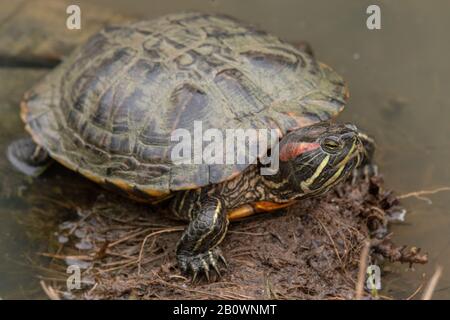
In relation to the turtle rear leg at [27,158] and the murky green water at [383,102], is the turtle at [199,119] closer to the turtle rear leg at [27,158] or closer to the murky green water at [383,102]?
the turtle rear leg at [27,158]

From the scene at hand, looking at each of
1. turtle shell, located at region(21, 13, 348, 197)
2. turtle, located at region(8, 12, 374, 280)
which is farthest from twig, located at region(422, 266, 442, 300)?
turtle shell, located at region(21, 13, 348, 197)

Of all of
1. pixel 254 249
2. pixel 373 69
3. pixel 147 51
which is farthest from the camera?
pixel 373 69

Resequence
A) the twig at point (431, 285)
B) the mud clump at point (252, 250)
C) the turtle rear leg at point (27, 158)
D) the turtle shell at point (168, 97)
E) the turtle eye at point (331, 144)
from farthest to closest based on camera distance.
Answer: the turtle rear leg at point (27, 158) → the turtle shell at point (168, 97) → the mud clump at point (252, 250) → the turtle eye at point (331, 144) → the twig at point (431, 285)

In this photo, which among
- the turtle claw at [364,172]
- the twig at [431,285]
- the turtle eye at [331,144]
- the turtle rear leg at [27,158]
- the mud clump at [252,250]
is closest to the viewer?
the twig at [431,285]

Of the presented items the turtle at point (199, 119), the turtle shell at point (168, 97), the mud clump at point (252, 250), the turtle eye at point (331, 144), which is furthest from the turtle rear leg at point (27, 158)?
the turtle eye at point (331, 144)

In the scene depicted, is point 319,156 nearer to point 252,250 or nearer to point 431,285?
point 252,250

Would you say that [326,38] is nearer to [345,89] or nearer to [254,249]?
[345,89]
